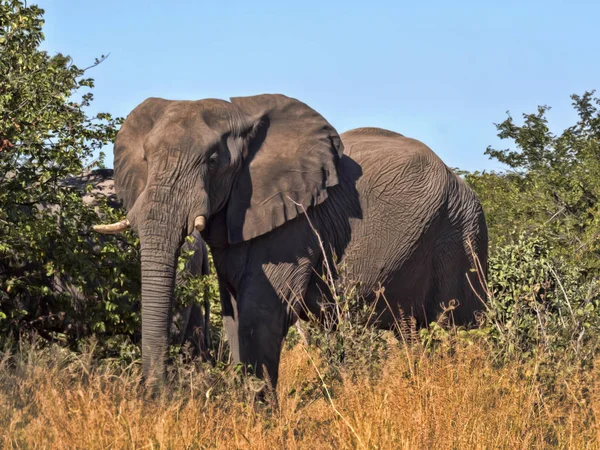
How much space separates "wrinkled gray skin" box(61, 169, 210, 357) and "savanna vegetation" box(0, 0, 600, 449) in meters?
0.16

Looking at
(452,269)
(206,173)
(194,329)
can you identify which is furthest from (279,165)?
(194,329)

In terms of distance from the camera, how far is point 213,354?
30.3 ft

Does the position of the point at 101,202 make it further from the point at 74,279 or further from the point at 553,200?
the point at 553,200

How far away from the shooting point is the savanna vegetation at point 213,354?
4.98 m

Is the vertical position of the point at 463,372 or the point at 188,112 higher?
the point at 188,112

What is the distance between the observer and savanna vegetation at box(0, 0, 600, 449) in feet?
16.3

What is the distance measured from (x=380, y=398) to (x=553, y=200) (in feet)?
39.4

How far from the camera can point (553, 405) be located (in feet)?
18.4

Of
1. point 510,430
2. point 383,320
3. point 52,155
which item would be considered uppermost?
point 52,155

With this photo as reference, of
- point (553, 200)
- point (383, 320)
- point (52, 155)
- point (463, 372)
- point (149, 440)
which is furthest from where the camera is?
point (553, 200)

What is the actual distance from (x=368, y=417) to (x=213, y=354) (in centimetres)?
447

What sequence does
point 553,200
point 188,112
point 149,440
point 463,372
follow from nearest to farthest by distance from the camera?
point 149,440
point 463,372
point 188,112
point 553,200

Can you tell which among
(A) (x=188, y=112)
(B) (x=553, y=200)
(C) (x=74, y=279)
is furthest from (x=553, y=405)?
(B) (x=553, y=200)

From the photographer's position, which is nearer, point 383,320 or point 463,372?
point 463,372
